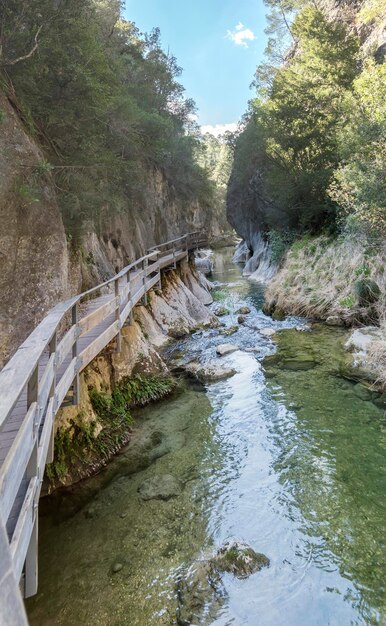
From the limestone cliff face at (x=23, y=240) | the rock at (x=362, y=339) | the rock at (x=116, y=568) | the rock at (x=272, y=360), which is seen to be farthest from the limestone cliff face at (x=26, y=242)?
the rock at (x=362, y=339)

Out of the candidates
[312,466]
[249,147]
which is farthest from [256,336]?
[249,147]

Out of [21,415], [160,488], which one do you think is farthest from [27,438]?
[160,488]

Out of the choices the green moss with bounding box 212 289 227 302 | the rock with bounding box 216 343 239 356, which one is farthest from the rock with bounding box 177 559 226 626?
the green moss with bounding box 212 289 227 302

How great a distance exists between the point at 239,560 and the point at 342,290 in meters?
10.5

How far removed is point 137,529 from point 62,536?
88 centimetres

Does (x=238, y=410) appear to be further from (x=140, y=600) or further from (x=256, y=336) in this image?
(x=256, y=336)

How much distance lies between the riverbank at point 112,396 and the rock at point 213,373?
0.79m

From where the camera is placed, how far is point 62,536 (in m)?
4.39

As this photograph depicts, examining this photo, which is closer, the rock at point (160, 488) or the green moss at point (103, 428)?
the rock at point (160, 488)

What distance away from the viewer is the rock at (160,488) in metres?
5.01

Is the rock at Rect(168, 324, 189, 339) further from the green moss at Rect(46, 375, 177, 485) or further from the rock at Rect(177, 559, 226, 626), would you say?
the rock at Rect(177, 559, 226, 626)

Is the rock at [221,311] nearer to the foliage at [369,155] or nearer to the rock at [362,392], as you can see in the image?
the foliage at [369,155]

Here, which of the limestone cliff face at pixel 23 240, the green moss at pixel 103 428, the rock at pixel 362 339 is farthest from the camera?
the rock at pixel 362 339

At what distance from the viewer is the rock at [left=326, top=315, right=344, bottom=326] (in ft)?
38.8
